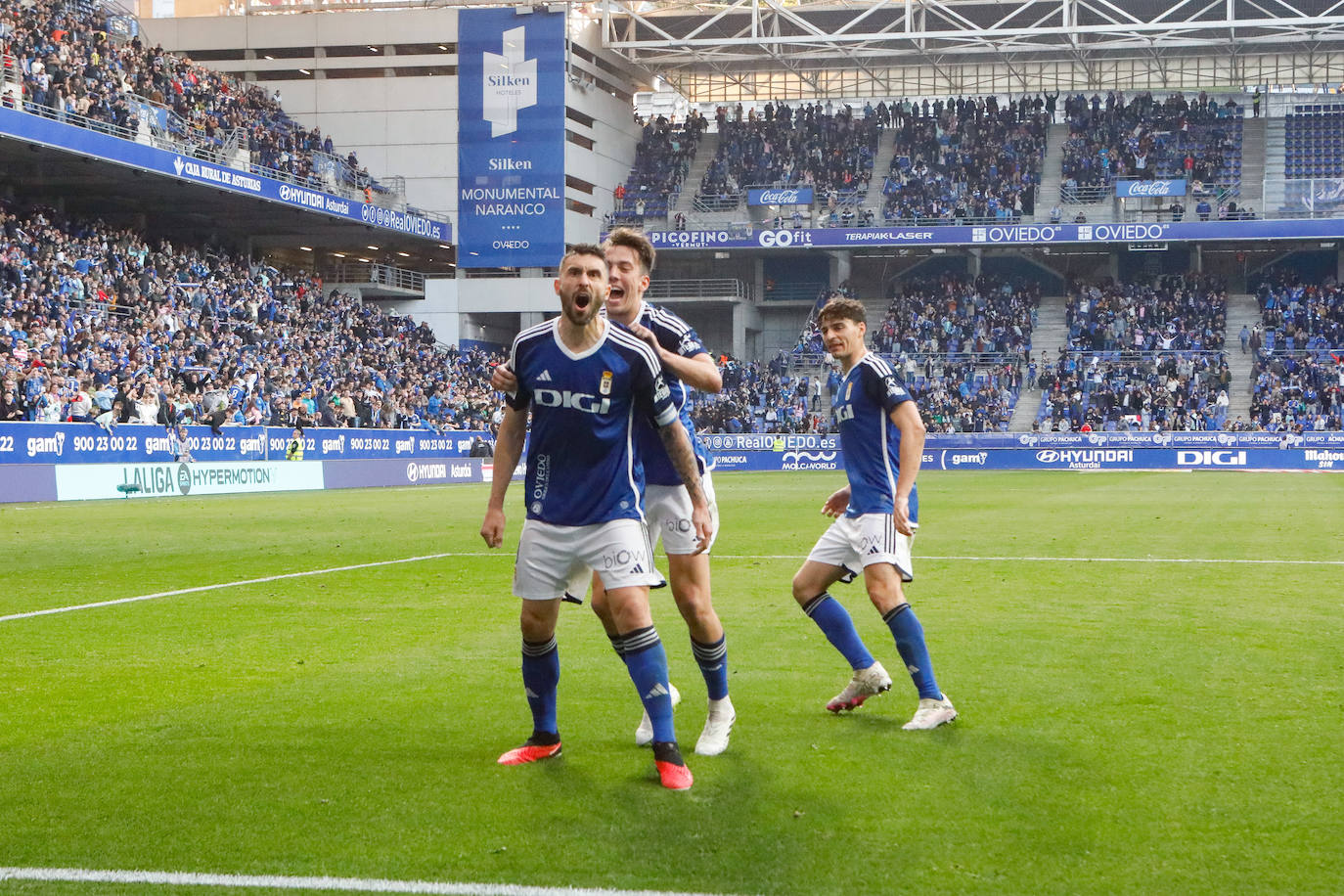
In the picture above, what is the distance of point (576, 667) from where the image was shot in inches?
335

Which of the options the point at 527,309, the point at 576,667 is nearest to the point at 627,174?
the point at 527,309

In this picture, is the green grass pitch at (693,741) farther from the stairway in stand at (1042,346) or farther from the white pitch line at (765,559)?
the stairway in stand at (1042,346)

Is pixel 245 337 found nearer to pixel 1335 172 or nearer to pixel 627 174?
pixel 627 174

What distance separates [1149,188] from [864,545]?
186ft

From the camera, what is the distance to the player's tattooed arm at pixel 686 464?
6051mm

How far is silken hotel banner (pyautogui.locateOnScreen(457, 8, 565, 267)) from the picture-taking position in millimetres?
56094

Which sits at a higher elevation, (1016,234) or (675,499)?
(1016,234)

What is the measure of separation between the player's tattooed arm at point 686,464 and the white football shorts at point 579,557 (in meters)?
0.32

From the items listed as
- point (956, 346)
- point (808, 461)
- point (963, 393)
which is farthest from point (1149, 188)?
point (808, 461)

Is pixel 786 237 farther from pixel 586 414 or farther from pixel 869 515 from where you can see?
pixel 586 414

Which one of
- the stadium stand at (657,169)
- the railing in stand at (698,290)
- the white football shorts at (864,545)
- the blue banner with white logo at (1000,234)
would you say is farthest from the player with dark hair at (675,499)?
Answer: the stadium stand at (657,169)

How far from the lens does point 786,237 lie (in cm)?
5997

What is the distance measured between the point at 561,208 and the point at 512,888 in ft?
175

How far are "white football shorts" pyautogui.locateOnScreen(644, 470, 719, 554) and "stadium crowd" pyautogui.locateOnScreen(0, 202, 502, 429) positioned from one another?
23.8 m
